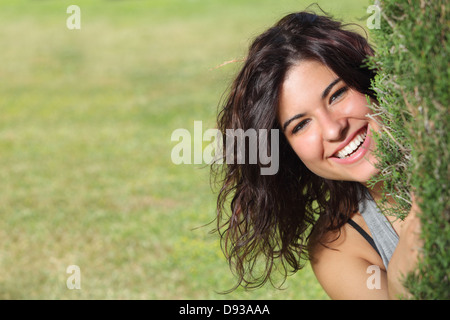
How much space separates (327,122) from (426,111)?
35.1 inches

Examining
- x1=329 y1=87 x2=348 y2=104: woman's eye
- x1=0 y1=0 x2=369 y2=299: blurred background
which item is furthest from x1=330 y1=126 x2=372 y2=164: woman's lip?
x1=0 y1=0 x2=369 y2=299: blurred background

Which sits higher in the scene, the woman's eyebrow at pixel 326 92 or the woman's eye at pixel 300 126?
the woman's eyebrow at pixel 326 92

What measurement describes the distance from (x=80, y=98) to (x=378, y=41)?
1280 centimetres

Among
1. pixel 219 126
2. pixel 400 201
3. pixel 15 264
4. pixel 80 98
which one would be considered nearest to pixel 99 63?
pixel 80 98

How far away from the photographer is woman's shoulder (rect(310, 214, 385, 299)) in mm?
2959

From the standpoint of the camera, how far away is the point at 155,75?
16625mm

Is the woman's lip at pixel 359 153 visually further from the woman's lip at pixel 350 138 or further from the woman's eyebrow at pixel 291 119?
the woman's eyebrow at pixel 291 119

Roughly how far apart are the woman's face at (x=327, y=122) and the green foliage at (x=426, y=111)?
0.64 meters

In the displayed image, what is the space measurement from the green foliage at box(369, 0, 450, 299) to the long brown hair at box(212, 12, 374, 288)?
0.82 metres

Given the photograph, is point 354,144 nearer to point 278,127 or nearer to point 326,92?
point 326,92

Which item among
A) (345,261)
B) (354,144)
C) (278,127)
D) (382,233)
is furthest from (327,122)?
(345,261)

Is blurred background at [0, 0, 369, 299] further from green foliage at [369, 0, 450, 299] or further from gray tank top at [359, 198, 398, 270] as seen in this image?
gray tank top at [359, 198, 398, 270]

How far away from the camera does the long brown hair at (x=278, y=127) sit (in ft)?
9.20

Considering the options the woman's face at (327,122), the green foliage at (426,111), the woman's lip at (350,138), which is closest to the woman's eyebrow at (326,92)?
the woman's face at (327,122)
